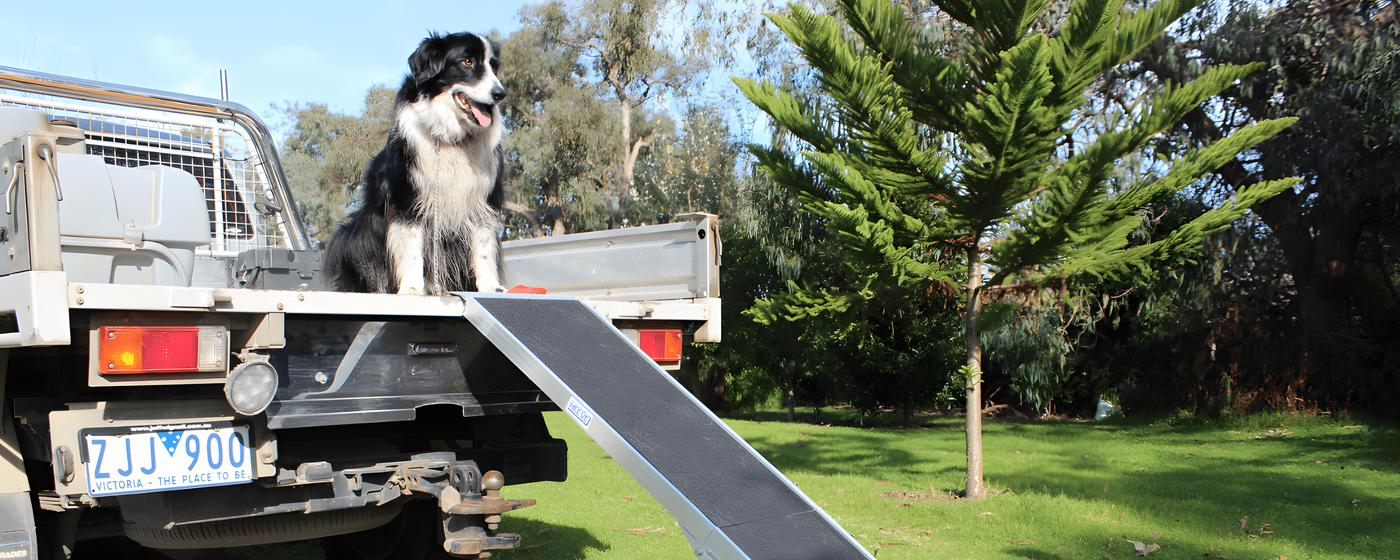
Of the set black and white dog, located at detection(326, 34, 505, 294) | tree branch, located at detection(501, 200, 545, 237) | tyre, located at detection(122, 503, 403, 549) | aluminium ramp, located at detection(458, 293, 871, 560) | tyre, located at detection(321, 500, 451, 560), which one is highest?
tree branch, located at detection(501, 200, 545, 237)

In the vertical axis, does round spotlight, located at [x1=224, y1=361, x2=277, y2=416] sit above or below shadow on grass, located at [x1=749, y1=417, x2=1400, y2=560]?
above

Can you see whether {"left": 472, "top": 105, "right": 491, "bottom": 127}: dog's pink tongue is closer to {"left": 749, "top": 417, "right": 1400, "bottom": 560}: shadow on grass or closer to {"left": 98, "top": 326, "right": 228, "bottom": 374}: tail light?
{"left": 98, "top": 326, "right": 228, "bottom": 374}: tail light

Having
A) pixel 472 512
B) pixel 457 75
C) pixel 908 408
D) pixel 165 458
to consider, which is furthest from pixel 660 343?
pixel 908 408

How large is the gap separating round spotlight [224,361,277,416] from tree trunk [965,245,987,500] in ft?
→ 18.6

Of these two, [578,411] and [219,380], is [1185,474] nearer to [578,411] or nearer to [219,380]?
[578,411]

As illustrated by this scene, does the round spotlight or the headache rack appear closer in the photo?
the round spotlight

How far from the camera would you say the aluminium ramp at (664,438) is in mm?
2447

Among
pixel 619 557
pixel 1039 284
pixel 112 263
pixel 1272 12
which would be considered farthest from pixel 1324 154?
pixel 112 263

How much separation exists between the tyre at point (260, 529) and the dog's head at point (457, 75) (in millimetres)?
1798

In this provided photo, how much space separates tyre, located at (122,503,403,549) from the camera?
8.38 feet

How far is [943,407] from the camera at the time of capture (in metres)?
16.3

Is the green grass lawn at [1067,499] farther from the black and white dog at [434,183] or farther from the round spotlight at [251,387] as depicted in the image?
the round spotlight at [251,387]

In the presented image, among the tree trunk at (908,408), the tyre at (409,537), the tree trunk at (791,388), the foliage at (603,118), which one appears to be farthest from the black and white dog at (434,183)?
the foliage at (603,118)

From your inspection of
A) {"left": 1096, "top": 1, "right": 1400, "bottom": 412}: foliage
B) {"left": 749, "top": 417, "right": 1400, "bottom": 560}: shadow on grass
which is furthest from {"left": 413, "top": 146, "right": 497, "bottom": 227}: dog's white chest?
{"left": 1096, "top": 1, "right": 1400, "bottom": 412}: foliage
